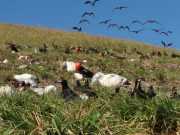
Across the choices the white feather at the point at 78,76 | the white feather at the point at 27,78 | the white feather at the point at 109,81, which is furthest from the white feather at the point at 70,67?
the white feather at the point at 109,81

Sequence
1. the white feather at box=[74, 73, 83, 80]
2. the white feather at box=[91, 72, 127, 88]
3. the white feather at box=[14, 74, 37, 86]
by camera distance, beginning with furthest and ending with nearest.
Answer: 1. the white feather at box=[74, 73, 83, 80]
2. the white feather at box=[14, 74, 37, 86]
3. the white feather at box=[91, 72, 127, 88]

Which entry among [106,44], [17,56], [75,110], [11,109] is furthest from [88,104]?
[106,44]

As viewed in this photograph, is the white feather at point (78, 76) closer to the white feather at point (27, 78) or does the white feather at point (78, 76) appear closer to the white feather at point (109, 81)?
the white feather at point (109, 81)

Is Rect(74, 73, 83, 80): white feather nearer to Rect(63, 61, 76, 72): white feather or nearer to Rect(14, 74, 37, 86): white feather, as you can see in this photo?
Rect(63, 61, 76, 72): white feather

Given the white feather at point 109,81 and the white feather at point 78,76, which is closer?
the white feather at point 109,81

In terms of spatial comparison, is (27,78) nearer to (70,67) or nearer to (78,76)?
(78,76)

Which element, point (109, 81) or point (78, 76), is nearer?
point (109, 81)

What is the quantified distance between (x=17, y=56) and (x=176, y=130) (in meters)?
18.6

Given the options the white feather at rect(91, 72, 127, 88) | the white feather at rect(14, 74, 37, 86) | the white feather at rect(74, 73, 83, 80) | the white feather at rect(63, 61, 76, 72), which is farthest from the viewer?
the white feather at rect(63, 61, 76, 72)

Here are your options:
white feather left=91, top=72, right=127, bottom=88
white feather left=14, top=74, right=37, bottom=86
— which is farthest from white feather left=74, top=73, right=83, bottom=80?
white feather left=14, top=74, right=37, bottom=86

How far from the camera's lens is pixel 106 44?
45.5 metres

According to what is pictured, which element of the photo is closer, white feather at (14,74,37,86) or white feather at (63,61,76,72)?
white feather at (14,74,37,86)

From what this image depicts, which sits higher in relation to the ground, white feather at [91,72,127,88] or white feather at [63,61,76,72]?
white feather at [63,61,76,72]

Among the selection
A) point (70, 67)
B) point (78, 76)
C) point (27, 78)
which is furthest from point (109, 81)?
point (70, 67)
